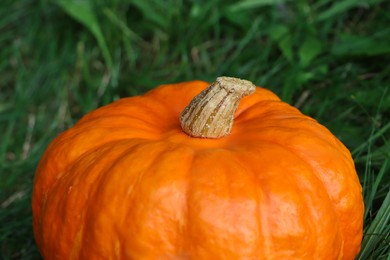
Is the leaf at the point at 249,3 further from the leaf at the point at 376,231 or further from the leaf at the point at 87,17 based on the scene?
the leaf at the point at 376,231

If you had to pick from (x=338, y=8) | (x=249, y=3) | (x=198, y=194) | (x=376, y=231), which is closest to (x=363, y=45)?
(x=338, y=8)

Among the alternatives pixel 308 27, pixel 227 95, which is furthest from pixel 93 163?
pixel 308 27

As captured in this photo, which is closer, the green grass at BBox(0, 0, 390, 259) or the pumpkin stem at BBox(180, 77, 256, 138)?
the pumpkin stem at BBox(180, 77, 256, 138)

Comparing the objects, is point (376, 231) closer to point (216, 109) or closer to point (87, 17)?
point (216, 109)

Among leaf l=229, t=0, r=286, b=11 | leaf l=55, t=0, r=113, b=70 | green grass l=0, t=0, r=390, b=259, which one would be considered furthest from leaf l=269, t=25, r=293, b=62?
leaf l=55, t=0, r=113, b=70

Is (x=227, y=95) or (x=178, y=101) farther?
(x=178, y=101)

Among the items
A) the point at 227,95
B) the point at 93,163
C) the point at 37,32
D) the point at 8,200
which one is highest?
the point at 227,95

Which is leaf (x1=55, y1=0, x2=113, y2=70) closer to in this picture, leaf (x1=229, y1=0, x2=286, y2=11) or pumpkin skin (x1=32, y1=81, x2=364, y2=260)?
leaf (x1=229, y1=0, x2=286, y2=11)

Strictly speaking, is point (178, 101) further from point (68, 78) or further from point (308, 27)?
point (68, 78)
